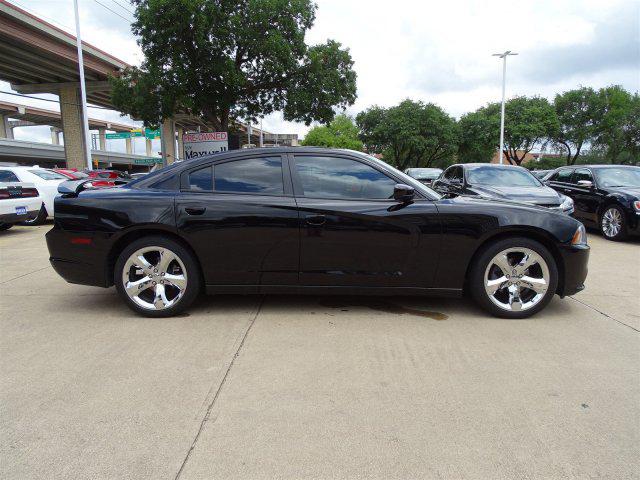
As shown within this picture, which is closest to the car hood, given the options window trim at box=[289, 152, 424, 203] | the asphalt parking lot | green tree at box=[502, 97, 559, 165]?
the asphalt parking lot

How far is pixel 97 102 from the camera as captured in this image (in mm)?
55656

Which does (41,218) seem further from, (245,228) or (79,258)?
(245,228)

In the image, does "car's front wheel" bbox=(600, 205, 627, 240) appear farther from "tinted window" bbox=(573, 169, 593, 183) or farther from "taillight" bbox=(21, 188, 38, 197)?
"taillight" bbox=(21, 188, 38, 197)

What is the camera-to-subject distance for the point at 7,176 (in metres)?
10.5

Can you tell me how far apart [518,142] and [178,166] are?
45.3m

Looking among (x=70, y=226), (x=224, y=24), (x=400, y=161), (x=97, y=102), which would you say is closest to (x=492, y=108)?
(x=400, y=161)

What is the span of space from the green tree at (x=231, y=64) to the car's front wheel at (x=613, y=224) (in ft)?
47.7

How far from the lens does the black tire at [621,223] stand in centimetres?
829

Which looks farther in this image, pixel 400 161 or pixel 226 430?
pixel 400 161

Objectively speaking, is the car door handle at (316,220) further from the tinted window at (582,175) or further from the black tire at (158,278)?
the tinted window at (582,175)

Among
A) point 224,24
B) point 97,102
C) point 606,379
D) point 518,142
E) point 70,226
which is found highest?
point 97,102

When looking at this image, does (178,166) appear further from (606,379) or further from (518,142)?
(518,142)

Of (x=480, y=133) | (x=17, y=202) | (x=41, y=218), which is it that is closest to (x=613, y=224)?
(x=17, y=202)

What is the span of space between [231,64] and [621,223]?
50.0 feet
